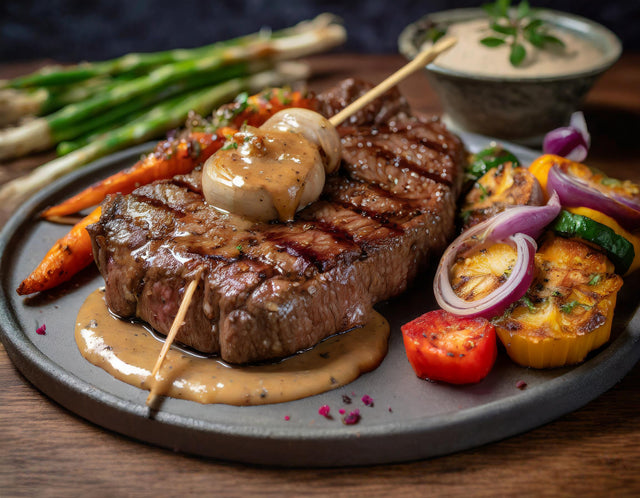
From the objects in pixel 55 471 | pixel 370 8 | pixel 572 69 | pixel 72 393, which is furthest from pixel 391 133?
pixel 370 8

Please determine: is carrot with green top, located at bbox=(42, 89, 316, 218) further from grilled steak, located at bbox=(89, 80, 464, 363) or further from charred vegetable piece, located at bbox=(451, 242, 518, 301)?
charred vegetable piece, located at bbox=(451, 242, 518, 301)

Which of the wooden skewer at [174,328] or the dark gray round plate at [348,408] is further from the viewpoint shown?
the wooden skewer at [174,328]

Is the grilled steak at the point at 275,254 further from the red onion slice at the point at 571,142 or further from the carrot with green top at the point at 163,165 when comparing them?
the red onion slice at the point at 571,142

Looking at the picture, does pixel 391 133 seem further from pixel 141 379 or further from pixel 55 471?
pixel 55 471

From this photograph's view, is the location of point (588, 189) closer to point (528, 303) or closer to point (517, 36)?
point (528, 303)

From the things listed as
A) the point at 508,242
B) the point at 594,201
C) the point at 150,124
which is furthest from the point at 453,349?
the point at 150,124

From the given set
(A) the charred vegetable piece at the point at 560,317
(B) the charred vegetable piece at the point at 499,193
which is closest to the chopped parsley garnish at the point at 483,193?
(B) the charred vegetable piece at the point at 499,193
